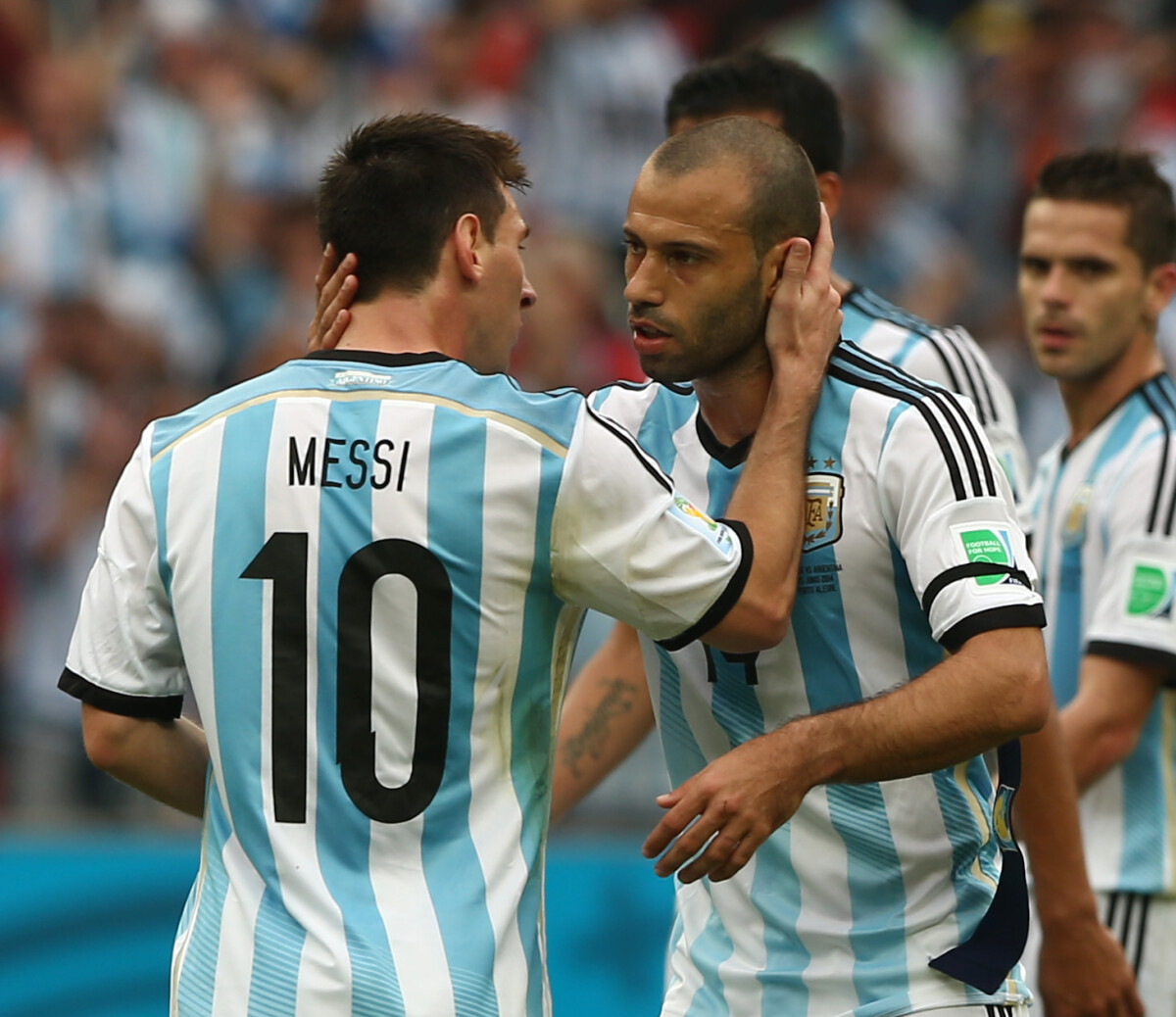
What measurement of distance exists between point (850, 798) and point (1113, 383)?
2154 mm

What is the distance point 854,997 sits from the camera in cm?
332

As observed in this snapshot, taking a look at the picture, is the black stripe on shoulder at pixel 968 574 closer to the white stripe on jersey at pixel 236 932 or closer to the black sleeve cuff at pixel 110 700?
the white stripe on jersey at pixel 236 932

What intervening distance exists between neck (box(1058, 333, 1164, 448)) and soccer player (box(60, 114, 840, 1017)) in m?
2.26

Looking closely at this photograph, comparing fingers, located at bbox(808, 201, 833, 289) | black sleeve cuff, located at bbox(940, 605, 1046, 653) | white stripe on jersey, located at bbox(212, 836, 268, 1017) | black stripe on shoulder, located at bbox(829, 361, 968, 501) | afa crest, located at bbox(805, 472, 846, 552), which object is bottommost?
white stripe on jersey, located at bbox(212, 836, 268, 1017)

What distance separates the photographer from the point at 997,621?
2.97 metres

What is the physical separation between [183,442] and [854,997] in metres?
1.58

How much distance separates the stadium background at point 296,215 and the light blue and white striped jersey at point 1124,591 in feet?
7.67

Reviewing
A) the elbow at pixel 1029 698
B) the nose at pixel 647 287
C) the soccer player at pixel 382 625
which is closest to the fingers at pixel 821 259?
the nose at pixel 647 287

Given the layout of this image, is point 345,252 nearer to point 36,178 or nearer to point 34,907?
point 34,907

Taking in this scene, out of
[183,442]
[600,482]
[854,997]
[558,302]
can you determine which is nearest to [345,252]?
[183,442]

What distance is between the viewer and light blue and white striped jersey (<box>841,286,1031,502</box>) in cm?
434

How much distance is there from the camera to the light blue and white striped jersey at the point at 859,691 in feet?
10.2

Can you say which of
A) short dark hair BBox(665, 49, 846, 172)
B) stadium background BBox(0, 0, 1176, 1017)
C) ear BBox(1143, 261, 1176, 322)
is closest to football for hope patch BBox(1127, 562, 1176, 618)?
ear BBox(1143, 261, 1176, 322)

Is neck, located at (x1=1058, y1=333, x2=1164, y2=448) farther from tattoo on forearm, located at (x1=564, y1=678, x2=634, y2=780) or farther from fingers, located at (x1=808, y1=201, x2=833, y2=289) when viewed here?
fingers, located at (x1=808, y1=201, x2=833, y2=289)
